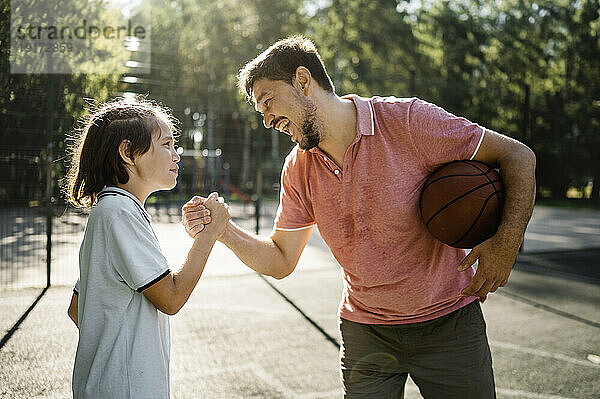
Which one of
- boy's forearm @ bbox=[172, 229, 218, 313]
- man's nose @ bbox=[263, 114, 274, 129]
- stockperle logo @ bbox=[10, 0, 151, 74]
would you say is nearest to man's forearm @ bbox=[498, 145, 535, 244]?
man's nose @ bbox=[263, 114, 274, 129]

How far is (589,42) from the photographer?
18.3m

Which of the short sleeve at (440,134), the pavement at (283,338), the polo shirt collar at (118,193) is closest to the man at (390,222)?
the short sleeve at (440,134)

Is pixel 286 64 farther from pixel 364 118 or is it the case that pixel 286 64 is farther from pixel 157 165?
pixel 157 165

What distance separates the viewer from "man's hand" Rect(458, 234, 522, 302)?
2057 millimetres

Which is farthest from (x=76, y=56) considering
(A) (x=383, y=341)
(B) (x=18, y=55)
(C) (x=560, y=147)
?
(C) (x=560, y=147)

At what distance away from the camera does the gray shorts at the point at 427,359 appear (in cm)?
217

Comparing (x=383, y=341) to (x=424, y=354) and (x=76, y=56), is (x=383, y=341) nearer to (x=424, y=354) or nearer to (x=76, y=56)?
(x=424, y=354)

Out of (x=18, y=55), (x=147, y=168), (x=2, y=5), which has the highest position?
(x=2, y=5)

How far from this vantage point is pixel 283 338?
4797mm

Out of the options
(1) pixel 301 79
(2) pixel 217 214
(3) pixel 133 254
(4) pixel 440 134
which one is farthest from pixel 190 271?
(4) pixel 440 134

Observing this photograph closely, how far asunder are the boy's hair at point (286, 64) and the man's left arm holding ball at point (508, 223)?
80cm

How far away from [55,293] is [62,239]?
1292 mm

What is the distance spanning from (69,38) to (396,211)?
5177 millimetres

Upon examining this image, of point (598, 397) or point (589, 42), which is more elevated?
point (589, 42)
